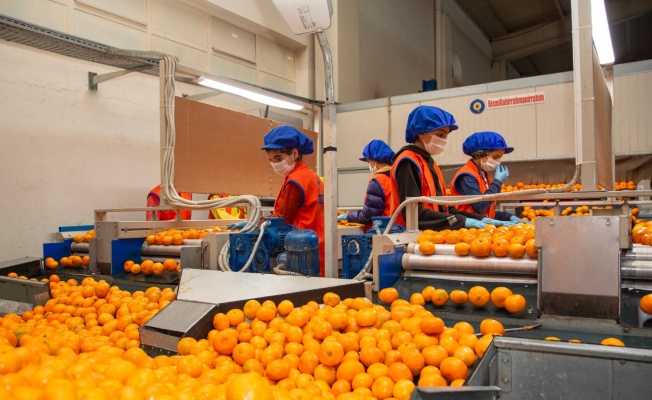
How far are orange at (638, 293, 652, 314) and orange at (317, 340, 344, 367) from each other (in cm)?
120

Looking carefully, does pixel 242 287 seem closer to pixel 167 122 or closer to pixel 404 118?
pixel 167 122

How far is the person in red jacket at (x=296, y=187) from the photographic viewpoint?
4.05 meters

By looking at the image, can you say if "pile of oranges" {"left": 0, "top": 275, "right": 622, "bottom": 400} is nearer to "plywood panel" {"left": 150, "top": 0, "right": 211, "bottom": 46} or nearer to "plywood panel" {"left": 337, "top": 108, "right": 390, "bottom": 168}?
"plywood panel" {"left": 150, "top": 0, "right": 211, "bottom": 46}

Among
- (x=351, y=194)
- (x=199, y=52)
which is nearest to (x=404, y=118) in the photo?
(x=351, y=194)

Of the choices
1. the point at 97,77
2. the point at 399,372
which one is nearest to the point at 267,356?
the point at 399,372

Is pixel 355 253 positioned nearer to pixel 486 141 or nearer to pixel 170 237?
pixel 170 237

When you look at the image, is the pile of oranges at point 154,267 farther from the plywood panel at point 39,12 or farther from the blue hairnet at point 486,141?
the plywood panel at point 39,12

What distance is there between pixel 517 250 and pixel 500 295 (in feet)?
0.83

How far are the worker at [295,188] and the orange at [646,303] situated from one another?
95.4 inches

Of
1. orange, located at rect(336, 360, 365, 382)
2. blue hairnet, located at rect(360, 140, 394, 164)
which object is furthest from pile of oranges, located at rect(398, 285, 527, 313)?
blue hairnet, located at rect(360, 140, 394, 164)

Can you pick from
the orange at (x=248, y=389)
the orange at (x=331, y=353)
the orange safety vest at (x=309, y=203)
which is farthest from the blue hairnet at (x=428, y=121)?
the orange at (x=248, y=389)

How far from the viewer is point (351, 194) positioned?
9.10 metres

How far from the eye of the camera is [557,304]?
2094 mm

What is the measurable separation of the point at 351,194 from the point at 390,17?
17.7ft
